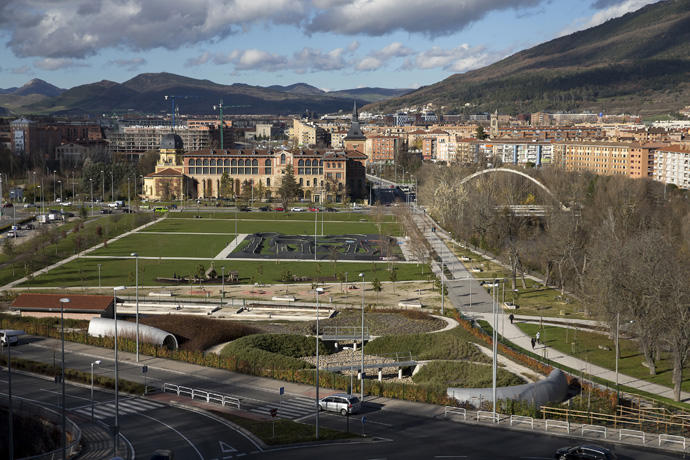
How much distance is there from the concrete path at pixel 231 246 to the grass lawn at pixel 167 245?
16.6 inches

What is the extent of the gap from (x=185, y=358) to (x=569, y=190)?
179 ft

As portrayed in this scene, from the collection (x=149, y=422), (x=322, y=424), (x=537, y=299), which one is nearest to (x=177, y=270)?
(x=537, y=299)

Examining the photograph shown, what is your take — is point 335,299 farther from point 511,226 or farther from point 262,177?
point 262,177

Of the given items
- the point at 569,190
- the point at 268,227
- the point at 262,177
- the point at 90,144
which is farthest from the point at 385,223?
the point at 90,144

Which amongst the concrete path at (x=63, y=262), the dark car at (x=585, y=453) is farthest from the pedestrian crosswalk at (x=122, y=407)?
the concrete path at (x=63, y=262)

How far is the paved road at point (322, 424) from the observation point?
74.1 feet

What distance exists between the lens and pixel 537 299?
49.6 m

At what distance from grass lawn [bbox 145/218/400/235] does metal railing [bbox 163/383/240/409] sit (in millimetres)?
48829

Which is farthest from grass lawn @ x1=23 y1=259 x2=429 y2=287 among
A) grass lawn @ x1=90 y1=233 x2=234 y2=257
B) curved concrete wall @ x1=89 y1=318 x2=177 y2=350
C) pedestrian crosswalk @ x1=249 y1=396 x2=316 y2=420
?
pedestrian crosswalk @ x1=249 y1=396 x2=316 y2=420

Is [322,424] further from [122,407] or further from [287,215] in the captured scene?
[287,215]

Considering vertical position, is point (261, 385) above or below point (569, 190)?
below

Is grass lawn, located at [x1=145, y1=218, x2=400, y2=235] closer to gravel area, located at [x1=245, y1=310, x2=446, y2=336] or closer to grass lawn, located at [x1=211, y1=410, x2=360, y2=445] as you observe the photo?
gravel area, located at [x1=245, y1=310, x2=446, y2=336]

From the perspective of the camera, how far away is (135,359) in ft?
109

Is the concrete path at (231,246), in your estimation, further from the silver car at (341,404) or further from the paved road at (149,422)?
the silver car at (341,404)
